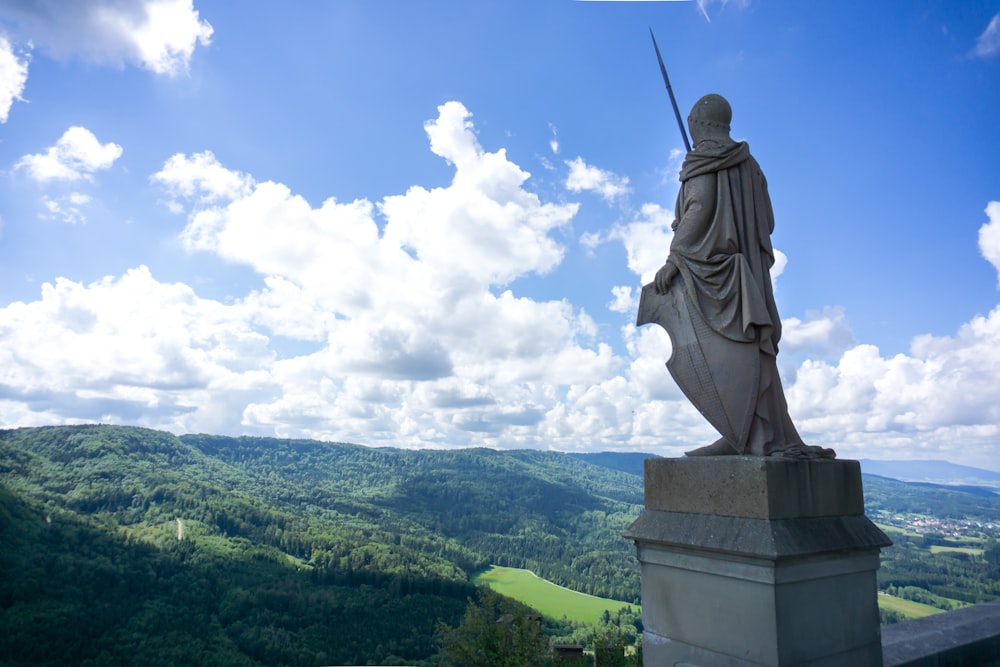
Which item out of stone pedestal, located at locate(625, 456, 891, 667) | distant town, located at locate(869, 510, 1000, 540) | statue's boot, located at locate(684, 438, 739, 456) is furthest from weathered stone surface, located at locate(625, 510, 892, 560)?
distant town, located at locate(869, 510, 1000, 540)

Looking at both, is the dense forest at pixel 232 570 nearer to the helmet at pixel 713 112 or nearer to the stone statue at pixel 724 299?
the stone statue at pixel 724 299

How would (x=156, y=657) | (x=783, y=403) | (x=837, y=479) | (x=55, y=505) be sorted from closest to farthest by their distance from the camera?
1. (x=837, y=479)
2. (x=783, y=403)
3. (x=156, y=657)
4. (x=55, y=505)

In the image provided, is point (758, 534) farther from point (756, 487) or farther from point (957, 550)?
point (957, 550)

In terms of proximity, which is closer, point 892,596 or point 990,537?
point 892,596

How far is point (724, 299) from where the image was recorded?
4395mm

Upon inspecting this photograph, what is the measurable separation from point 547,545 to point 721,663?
201 meters

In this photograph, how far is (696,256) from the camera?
4566mm

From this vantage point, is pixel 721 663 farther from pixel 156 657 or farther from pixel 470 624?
pixel 156 657

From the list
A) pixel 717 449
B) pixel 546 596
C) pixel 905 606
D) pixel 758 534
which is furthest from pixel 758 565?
pixel 546 596

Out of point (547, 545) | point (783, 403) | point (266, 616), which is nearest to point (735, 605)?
point (783, 403)

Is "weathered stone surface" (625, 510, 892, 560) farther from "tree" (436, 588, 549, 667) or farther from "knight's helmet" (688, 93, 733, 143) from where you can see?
"tree" (436, 588, 549, 667)

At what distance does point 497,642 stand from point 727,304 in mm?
55890

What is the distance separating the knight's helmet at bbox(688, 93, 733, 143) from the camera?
194 inches

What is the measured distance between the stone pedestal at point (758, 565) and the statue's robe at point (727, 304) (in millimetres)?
403
